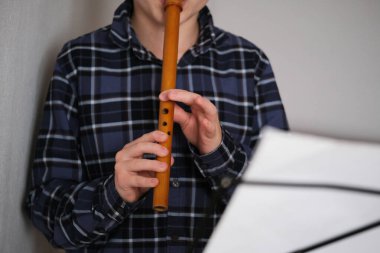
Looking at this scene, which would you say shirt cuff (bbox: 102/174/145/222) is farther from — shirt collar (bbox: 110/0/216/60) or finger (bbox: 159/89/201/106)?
shirt collar (bbox: 110/0/216/60)

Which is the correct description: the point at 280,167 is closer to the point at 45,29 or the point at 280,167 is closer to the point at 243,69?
the point at 243,69

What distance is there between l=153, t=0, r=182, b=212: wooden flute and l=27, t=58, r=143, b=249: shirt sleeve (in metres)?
0.09

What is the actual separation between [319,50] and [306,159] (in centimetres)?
105

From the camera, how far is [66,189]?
0.79 metres

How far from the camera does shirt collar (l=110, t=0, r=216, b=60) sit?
0.85 metres

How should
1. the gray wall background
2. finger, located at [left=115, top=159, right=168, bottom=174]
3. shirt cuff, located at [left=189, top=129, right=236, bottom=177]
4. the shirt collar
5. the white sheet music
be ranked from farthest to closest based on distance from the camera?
the gray wall background < the shirt collar < shirt cuff, located at [left=189, top=129, right=236, bottom=177] < finger, located at [left=115, top=159, right=168, bottom=174] < the white sheet music

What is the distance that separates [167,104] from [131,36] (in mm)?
256

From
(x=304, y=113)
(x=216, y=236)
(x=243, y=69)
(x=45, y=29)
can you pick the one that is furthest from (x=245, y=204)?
(x=304, y=113)

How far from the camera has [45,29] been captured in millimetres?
861

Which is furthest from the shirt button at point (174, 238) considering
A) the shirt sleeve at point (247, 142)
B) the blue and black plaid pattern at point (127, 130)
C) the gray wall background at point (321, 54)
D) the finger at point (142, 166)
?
the gray wall background at point (321, 54)

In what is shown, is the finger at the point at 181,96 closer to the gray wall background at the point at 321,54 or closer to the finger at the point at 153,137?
the finger at the point at 153,137

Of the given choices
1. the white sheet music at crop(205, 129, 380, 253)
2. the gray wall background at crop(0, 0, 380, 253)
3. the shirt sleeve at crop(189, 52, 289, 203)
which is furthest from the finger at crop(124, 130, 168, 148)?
the gray wall background at crop(0, 0, 380, 253)

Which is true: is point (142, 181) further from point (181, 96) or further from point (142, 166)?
point (181, 96)

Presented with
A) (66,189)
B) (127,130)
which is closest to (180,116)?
(127,130)
